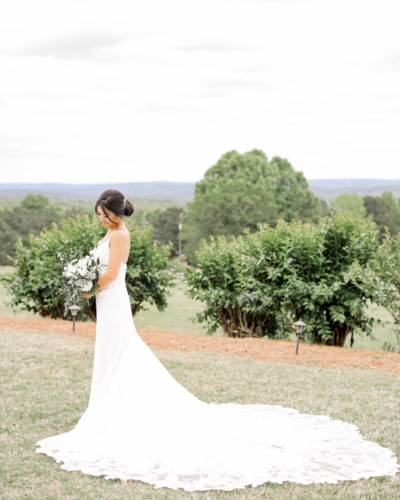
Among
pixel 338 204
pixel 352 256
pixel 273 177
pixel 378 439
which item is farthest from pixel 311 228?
pixel 338 204

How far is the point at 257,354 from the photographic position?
32.5 ft

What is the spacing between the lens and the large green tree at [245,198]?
46.8m

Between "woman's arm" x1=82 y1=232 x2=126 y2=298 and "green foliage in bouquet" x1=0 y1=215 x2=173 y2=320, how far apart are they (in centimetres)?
771

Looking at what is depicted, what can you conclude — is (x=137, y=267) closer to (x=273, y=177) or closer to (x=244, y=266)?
(x=244, y=266)

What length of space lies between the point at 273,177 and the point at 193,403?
45.2m

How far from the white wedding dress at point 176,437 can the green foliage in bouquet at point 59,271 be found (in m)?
7.70

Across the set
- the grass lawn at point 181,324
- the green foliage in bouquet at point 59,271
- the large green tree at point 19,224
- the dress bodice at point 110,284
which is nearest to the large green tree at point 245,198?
the grass lawn at point 181,324

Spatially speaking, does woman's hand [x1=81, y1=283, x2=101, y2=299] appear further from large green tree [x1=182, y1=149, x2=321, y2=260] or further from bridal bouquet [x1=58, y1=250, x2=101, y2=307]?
large green tree [x1=182, y1=149, x2=321, y2=260]

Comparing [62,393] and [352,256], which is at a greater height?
[352,256]

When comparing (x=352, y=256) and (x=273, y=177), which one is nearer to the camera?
(x=352, y=256)

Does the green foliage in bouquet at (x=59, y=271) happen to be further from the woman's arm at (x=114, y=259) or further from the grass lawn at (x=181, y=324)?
the woman's arm at (x=114, y=259)

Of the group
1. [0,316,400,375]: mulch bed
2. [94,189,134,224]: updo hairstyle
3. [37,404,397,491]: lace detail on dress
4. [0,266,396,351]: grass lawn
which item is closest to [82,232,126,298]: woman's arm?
[94,189,134,224]: updo hairstyle

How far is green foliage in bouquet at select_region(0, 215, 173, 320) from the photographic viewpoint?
Result: 13.6 m

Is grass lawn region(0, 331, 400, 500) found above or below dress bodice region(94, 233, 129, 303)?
below
